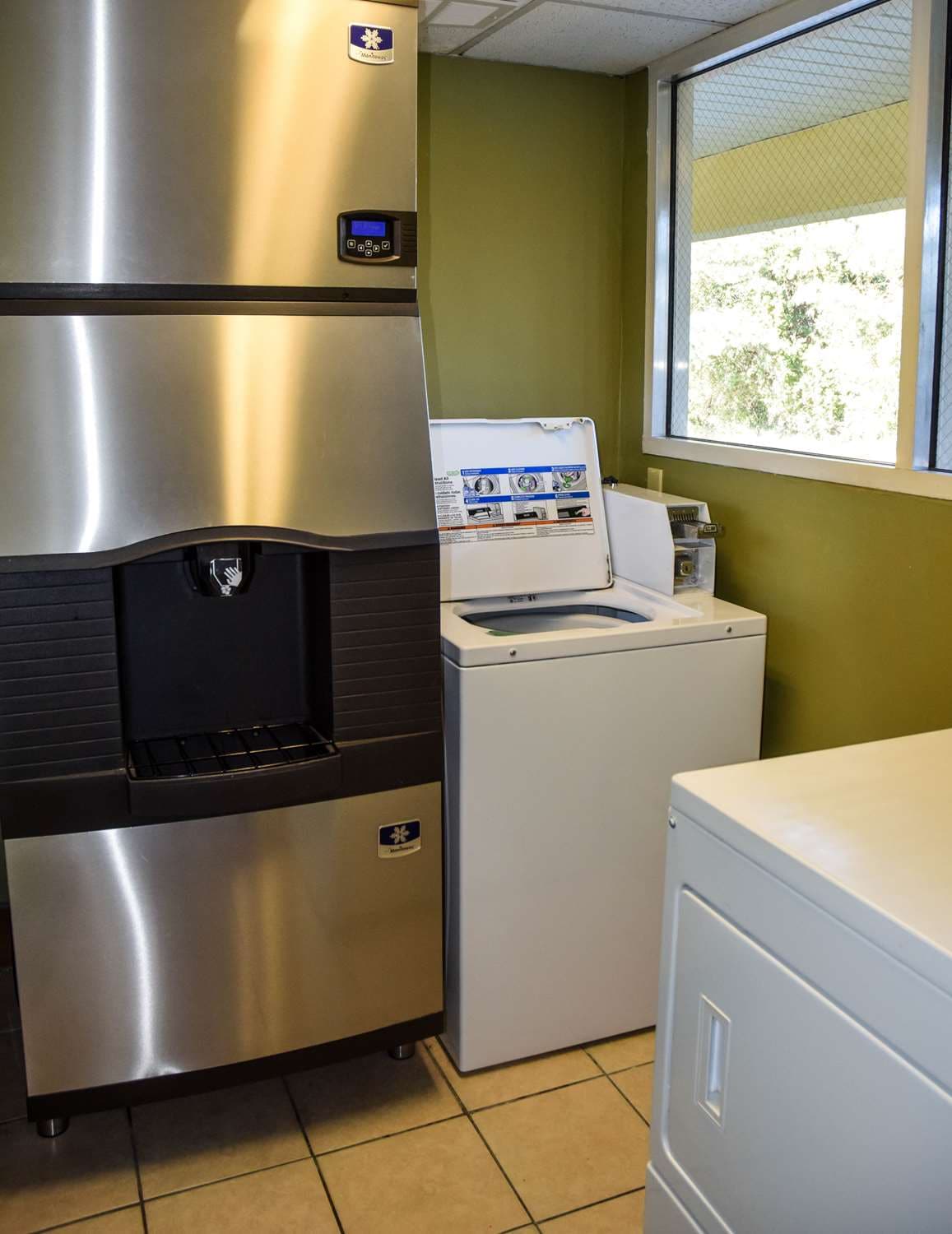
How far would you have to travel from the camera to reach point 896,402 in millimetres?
2098

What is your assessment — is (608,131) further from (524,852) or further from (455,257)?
(524,852)

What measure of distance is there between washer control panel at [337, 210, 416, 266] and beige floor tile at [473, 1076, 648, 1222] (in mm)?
1522

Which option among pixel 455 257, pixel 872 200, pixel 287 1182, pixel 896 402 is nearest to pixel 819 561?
pixel 896 402

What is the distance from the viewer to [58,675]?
1.68 m

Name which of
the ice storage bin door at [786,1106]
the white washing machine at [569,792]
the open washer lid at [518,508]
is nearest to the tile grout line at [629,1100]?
the white washing machine at [569,792]

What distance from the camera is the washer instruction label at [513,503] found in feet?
8.08

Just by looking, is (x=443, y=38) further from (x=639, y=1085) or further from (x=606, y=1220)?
(x=606, y=1220)

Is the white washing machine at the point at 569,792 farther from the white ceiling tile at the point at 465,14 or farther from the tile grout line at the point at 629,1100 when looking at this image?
the white ceiling tile at the point at 465,14

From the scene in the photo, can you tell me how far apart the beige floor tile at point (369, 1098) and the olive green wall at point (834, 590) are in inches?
39.4

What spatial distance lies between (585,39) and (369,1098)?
7.27 feet

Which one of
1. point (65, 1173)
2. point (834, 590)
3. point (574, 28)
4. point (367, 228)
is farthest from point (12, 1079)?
point (574, 28)

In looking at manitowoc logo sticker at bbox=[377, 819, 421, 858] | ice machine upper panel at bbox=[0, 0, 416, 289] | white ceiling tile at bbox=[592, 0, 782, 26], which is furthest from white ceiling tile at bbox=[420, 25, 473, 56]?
manitowoc logo sticker at bbox=[377, 819, 421, 858]

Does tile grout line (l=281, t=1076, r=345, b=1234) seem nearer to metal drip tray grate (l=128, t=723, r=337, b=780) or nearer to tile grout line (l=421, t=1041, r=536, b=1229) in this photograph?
tile grout line (l=421, t=1041, r=536, b=1229)

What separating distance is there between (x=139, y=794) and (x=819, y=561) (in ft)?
4.49
